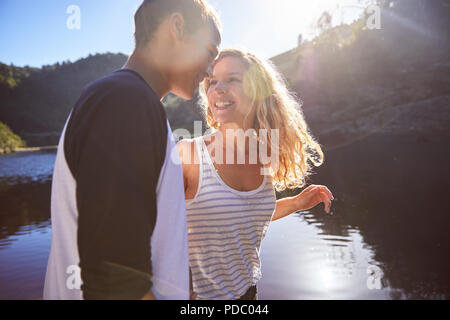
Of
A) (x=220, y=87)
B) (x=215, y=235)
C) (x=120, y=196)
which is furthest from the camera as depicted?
(x=220, y=87)

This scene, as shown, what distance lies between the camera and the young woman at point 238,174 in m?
2.02

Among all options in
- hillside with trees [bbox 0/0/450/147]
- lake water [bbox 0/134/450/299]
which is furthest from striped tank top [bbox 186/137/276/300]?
hillside with trees [bbox 0/0/450/147]

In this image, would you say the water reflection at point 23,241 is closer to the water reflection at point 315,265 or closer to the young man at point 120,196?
the water reflection at point 315,265

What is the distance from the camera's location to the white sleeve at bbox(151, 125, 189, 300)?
1110 mm

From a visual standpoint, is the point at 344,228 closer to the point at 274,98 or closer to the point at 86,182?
the point at 274,98

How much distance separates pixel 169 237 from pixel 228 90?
1700 mm

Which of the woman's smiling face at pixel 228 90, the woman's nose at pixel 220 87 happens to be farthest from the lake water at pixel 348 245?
the woman's nose at pixel 220 87

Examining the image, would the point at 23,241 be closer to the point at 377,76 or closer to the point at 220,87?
the point at 220,87

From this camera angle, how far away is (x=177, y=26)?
1328 millimetres

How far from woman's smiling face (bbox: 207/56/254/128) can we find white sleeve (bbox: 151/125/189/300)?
1.51 meters

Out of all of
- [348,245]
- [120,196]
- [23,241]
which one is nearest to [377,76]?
[348,245]

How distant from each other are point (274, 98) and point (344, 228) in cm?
895

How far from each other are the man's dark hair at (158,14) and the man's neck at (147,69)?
0.06 metres
